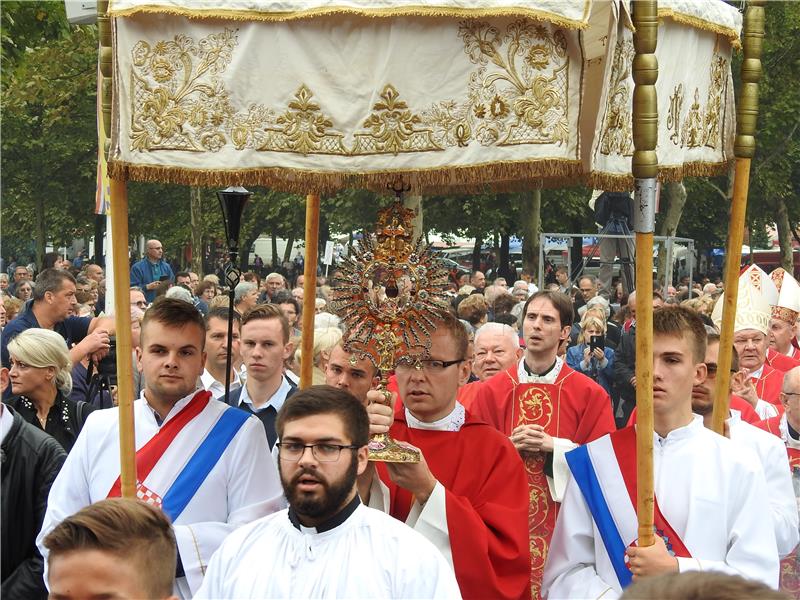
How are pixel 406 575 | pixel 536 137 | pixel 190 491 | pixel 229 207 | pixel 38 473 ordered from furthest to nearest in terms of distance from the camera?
1. pixel 229 207
2. pixel 38 473
3. pixel 190 491
4. pixel 536 137
5. pixel 406 575

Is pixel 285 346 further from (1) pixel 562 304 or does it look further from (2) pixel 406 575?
(2) pixel 406 575

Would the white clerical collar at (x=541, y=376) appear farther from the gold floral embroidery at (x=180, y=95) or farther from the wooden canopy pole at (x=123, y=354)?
the gold floral embroidery at (x=180, y=95)

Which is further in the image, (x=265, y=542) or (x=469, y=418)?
(x=469, y=418)

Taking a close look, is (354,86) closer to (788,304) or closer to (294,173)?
(294,173)

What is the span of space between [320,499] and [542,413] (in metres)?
2.95

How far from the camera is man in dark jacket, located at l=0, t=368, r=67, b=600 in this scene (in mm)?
4898

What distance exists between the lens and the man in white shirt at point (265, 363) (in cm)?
635

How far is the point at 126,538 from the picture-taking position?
3.04 meters

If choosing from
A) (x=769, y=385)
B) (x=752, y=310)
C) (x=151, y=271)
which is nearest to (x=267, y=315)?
(x=752, y=310)

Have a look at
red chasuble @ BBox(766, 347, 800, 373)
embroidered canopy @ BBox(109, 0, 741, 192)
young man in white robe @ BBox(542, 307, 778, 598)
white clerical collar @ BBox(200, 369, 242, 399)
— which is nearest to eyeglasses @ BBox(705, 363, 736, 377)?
young man in white robe @ BBox(542, 307, 778, 598)

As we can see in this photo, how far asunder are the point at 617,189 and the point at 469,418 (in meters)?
1.10

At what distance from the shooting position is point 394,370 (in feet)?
15.4

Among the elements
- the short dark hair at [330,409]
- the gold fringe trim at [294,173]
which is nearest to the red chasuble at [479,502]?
the short dark hair at [330,409]

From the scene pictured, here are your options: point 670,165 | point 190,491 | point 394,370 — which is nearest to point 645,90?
point 670,165
